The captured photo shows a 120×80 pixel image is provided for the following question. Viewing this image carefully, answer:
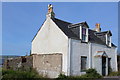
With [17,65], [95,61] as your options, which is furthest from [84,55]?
[17,65]

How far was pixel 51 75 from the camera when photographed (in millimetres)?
14766

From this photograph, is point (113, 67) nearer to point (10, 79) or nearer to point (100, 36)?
point (100, 36)

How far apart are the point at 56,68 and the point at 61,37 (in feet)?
10.2

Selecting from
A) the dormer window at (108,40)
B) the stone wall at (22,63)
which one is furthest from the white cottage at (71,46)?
the dormer window at (108,40)

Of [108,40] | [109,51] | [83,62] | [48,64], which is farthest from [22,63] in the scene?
[108,40]

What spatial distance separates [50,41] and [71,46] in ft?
8.96

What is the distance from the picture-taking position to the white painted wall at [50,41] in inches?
572

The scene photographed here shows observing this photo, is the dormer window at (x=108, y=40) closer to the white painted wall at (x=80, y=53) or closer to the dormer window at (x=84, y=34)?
the white painted wall at (x=80, y=53)

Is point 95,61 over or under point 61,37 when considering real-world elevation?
under

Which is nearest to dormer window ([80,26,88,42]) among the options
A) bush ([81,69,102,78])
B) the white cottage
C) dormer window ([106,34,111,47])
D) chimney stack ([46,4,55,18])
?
the white cottage

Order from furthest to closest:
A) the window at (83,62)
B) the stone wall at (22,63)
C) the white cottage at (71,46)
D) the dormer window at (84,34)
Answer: the stone wall at (22,63)
the dormer window at (84,34)
the window at (83,62)
the white cottage at (71,46)

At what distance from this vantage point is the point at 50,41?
16.0 meters

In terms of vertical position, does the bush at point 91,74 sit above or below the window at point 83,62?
below

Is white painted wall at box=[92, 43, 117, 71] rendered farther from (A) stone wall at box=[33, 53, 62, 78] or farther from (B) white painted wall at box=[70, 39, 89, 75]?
(A) stone wall at box=[33, 53, 62, 78]
